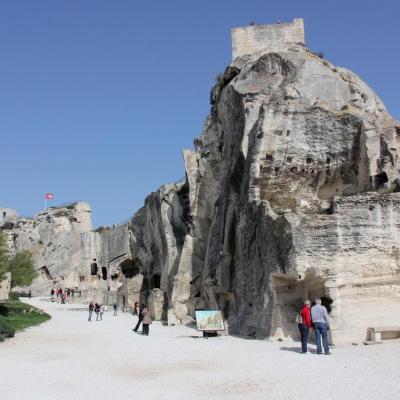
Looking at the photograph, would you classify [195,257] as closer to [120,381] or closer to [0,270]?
[0,270]

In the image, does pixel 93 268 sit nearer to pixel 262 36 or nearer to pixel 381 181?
pixel 262 36

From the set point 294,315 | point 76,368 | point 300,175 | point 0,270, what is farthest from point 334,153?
point 0,270

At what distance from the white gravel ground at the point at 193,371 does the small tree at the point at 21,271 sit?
21893mm

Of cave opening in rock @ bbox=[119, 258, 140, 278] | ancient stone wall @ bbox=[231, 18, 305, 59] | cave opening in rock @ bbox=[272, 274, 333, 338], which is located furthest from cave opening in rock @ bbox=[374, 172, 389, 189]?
cave opening in rock @ bbox=[119, 258, 140, 278]

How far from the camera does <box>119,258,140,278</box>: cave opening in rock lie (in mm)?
47219

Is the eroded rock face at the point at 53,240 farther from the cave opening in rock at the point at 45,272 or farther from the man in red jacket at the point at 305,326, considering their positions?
the man in red jacket at the point at 305,326

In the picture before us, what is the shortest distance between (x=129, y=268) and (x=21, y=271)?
37.1 ft

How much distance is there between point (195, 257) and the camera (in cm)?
2866

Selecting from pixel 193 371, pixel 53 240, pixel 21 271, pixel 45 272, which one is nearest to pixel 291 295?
pixel 193 371

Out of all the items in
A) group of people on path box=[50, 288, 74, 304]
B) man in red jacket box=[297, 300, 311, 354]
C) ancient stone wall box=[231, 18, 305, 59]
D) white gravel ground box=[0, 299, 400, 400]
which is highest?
ancient stone wall box=[231, 18, 305, 59]

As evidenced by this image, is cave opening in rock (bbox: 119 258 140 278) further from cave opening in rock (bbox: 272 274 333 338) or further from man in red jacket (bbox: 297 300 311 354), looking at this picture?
man in red jacket (bbox: 297 300 311 354)

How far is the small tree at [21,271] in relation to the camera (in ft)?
123

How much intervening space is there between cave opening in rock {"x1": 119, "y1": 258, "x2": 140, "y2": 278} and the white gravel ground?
100ft

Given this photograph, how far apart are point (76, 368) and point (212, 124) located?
63.3ft
